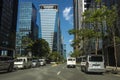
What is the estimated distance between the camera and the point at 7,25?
105m

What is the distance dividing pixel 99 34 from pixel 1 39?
208 ft

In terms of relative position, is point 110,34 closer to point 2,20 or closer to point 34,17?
point 2,20

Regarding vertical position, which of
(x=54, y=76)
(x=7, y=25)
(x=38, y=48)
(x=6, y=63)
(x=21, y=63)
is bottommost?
(x=54, y=76)

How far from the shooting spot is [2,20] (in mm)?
96688

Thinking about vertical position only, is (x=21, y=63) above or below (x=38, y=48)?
below

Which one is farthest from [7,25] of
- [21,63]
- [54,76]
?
[54,76]

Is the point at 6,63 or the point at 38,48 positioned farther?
the point at 38,48

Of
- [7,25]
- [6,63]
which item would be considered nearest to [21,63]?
[6,63]

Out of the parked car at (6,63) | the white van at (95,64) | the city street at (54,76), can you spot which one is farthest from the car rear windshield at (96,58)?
the parked car at (6,63)

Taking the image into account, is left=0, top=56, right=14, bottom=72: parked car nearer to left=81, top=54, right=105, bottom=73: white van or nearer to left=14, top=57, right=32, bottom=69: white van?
left=81, top=54, right=105, bottom=73: white van

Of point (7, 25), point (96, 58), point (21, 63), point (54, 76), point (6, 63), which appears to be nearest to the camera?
point (54, 76)

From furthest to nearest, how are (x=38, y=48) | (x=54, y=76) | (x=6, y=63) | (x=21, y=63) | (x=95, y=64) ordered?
1. (x=38, y=48)
2. (x=21, y=63)
3. (x=6, y=63)
4. (x=95, y=64)
5. (x=54, y=76)

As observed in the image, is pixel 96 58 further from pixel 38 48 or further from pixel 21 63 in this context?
pixel 38 48

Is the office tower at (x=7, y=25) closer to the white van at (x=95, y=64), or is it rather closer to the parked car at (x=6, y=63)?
the parked car at (x=6, y=63)
